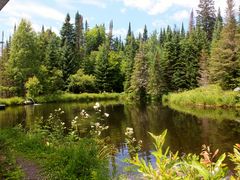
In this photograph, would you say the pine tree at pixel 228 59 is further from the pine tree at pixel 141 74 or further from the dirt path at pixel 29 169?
the dirt path at pixel 29 169

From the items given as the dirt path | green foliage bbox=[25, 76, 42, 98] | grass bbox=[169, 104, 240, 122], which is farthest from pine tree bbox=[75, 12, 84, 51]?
the dirt path

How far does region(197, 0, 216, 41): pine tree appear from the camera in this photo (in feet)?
254

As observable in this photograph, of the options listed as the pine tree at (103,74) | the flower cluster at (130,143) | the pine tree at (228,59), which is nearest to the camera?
the flower cluster at (130,143)

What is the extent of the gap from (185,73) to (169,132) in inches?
1187

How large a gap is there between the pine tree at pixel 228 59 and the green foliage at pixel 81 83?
23.2m

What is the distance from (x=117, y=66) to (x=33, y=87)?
19.8 metres

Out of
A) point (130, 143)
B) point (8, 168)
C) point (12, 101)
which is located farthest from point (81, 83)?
point (8, 168)

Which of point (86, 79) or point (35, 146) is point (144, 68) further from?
point (35, 146)

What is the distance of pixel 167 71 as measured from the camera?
50844mm

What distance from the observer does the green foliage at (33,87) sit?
47.6 m

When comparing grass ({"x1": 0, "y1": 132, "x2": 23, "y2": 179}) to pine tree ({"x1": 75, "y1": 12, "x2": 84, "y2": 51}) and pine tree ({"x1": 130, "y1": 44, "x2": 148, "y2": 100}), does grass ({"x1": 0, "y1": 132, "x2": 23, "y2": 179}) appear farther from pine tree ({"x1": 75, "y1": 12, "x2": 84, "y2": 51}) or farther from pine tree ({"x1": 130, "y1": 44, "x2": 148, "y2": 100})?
pine tree ({"x1": 75, "y1": 12, "x2": 84, "y2": 51})

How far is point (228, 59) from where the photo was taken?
1484 inches

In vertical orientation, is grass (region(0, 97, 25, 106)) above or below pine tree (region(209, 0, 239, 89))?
below

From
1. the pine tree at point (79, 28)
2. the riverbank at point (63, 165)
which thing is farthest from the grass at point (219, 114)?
the pine tree at point (79, 28)
